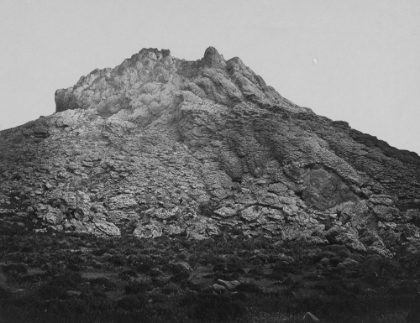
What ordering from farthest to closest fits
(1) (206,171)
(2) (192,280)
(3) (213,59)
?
(3) (213,59), (1) (206,171), (2) (192,280)

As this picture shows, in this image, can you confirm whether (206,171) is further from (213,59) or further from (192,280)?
(213,59)

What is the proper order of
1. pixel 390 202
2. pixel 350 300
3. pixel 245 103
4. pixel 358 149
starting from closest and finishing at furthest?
pixel 350 300 < pixel 390 202 < pixel 358 149 < pixel 245 103

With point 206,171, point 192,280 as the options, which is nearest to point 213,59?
point 206,171

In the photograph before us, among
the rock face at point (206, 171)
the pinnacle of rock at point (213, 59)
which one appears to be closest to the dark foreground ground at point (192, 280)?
the rock face at point (206, 171)

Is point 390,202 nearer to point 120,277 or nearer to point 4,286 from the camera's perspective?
point 120,277

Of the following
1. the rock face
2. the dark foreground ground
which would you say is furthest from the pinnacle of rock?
the dark foreground ground

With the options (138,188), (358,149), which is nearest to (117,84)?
(138,188)
